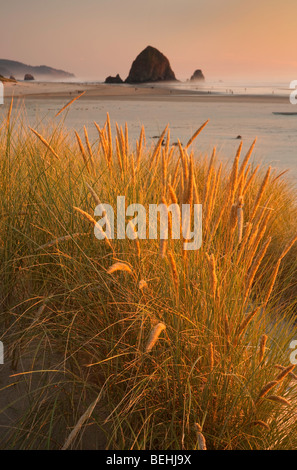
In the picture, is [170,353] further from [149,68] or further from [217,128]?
[149,68]

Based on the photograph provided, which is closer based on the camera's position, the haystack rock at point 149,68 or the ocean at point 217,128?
the ocean at point 217,128

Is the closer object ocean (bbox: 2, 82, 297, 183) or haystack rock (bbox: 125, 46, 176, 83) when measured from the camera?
ocean (bbox: 2, 82, 297, 183)

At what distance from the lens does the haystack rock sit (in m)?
70.3

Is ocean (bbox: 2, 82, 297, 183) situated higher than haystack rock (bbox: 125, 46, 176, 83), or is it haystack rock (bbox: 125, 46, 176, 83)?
haystack rock (bbox: 125, 46, 176, 83)

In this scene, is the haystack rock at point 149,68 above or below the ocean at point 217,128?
above

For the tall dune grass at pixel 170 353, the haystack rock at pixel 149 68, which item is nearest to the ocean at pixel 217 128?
the tall dune grass at pixel 170 353

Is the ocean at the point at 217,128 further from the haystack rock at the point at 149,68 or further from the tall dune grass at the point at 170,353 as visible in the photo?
the haystack rock at the point at 149,68

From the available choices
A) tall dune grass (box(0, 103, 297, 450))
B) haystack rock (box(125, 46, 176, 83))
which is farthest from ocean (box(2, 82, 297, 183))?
haystack rock (box(125, 46, 176, 83))

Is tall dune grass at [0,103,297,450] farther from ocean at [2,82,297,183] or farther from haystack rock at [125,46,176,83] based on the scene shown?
haystack rock at [125,46,176,83]

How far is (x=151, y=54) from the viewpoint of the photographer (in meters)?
71.6

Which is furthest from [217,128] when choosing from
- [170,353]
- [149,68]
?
[149,68]

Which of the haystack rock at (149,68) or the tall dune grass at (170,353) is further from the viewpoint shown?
the haystack rock at (149,68)

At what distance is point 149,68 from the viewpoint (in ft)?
232

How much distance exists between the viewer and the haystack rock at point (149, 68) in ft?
231
